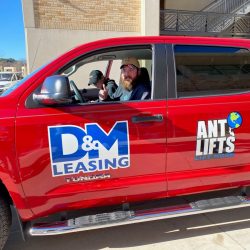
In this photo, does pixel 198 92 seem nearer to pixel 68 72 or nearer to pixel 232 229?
pixel 68 72

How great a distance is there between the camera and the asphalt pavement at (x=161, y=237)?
9.52 feet

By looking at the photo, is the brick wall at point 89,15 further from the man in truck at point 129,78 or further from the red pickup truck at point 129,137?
the red pickup truck at point 129,137

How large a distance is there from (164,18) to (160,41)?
11035mm

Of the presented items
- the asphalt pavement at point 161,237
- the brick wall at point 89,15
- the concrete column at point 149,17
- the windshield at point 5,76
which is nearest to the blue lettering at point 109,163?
the asphalt pavement at point 161,237

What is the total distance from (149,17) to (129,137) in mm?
9918

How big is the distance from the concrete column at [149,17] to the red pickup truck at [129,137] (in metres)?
9.00

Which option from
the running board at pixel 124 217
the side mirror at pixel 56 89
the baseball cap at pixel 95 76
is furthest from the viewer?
the baseball cap at pixel 95 76

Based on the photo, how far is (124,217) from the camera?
2.63 m

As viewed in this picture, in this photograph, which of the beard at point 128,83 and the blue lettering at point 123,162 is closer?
the blue lettering at point 123,162

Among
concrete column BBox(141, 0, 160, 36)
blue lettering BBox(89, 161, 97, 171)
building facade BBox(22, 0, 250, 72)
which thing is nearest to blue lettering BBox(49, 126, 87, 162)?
blue lettering BBox(89, 161, 97, 171)

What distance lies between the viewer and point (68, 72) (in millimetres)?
2717

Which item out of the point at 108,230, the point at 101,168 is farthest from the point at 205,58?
the point at 108,230

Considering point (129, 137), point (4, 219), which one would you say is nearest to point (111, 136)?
point (129, 137)

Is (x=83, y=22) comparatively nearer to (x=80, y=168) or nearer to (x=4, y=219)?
(x=80, y=168)
